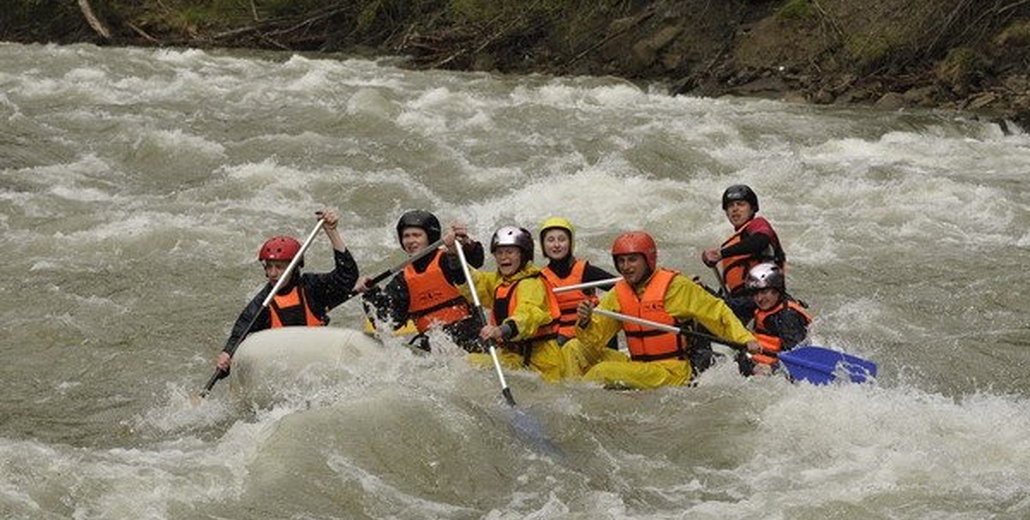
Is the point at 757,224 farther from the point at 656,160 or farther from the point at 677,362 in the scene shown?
the point at 656,160

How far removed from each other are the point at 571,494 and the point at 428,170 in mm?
8922

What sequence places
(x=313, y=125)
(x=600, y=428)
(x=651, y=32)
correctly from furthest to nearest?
(x=651, y=32)
(x=313, y=125)
(x=600, y=428)

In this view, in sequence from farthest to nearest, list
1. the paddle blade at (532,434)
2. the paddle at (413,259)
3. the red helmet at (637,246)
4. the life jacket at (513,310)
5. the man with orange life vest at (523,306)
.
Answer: the paddle at (413,259)
the life jacket at (513,310)
the man with orange life vest at (523,306)
the red helmet at (637,246)
the paddle blade at (532,434)

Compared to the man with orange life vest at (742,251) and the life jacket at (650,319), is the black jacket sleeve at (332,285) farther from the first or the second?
the man with orange life vest at (742,251)

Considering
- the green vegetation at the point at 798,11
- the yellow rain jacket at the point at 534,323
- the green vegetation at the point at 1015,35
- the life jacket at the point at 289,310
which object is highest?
the green vegetation at the point at 798,11

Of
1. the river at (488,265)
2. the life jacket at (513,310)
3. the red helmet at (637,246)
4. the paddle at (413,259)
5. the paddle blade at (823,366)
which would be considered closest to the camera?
the river at (488,265)

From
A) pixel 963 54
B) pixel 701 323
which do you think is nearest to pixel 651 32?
pixel 963 54

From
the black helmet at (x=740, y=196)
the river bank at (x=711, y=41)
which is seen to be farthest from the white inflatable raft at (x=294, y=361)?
the river bank at (x=711, y=41)

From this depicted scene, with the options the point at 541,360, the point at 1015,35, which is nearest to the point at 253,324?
the point at 541,360

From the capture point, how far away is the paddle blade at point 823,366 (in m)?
7.88

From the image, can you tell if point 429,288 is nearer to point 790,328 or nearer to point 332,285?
point 332,285

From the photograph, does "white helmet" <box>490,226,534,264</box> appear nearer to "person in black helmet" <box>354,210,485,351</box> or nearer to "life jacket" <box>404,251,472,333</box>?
"person in black helmet" <box>354,210,485,351</box>

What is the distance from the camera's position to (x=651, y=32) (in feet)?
72.6

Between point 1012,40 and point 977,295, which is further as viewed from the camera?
point 1012,40
